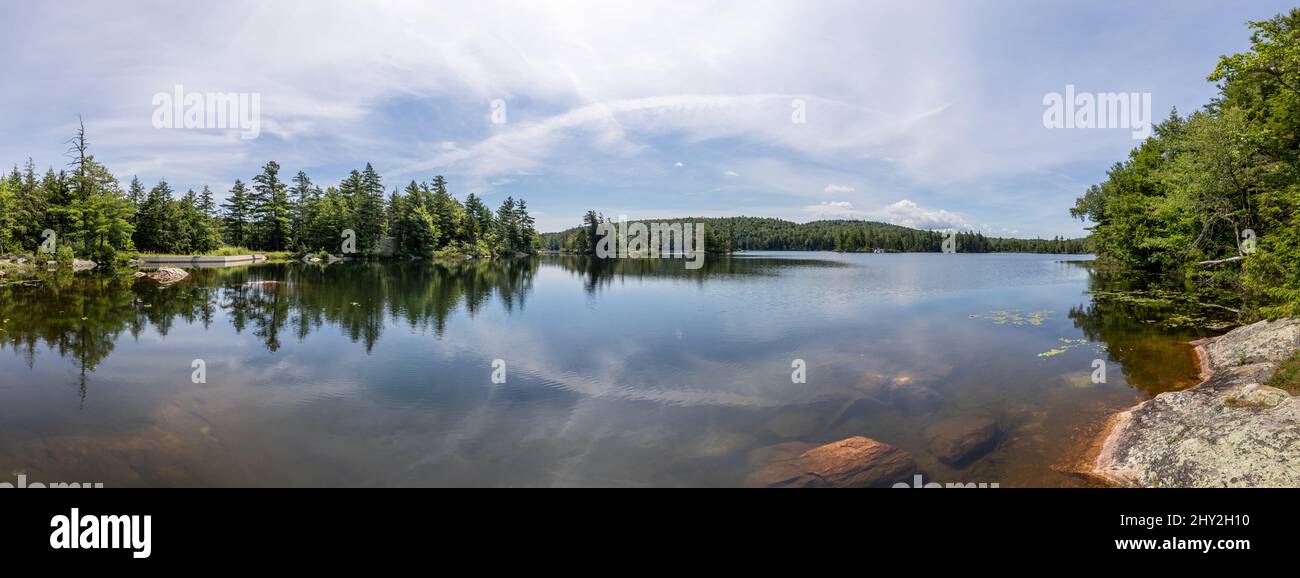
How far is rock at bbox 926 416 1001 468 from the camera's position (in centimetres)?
914

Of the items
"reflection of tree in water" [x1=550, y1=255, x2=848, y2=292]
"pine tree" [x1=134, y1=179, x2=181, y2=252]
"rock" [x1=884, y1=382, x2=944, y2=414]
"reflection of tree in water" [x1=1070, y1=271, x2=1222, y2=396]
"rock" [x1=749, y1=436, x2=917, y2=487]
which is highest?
"pine tree" [x1=134, y1=179, x2=181, y2=252]

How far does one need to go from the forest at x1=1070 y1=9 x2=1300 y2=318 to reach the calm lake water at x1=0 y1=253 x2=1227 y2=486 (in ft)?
12.9

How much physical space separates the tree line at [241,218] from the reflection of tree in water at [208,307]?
2264 centimetres

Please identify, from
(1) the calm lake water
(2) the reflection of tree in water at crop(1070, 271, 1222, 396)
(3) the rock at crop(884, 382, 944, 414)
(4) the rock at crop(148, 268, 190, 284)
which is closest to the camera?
(1) the calm lake water

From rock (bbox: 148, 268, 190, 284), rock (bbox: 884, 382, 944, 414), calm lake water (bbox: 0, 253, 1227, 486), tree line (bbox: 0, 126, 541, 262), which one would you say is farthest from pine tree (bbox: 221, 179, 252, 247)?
rock (bbox: 884, 382, 944, 414)

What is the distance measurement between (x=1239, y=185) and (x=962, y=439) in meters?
30.7

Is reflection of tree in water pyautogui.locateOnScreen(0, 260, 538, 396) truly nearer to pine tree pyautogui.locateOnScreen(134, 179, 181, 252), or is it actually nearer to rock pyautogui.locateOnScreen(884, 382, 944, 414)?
rock pyautogui.locateOnScreen(884, 382, 944, 414)

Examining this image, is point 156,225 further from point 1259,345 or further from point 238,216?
point 1259,345

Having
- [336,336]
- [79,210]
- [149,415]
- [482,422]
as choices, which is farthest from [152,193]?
[482,422]

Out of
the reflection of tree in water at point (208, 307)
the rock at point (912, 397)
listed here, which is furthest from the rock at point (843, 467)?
the reflection of tree in water at point (208, 307)
